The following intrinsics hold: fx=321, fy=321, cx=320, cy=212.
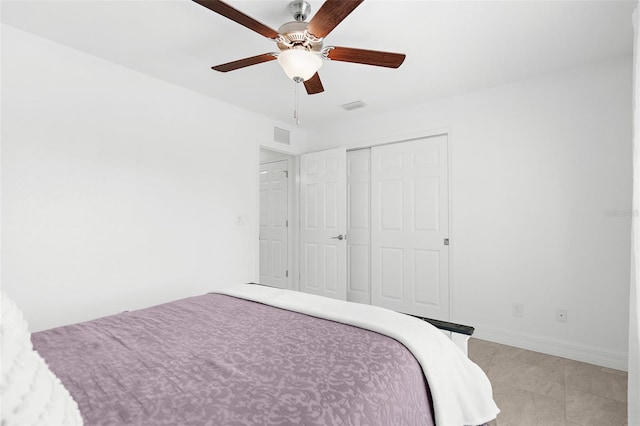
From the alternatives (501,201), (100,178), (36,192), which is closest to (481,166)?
(501,201)

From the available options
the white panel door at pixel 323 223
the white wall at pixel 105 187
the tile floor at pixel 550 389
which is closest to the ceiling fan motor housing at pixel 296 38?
the white wall at pixel 105 187

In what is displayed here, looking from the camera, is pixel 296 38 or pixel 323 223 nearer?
pixel 296 38

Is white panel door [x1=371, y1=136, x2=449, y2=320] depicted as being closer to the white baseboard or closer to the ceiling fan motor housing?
the white baseboard

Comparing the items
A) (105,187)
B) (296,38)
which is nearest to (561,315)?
(296,38)

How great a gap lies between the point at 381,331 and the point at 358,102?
2767 millimetres

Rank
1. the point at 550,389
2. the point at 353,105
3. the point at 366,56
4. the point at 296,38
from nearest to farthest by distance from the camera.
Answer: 1. the point at 296,38
2. the point at 366,56
3. the point at 550,389
4. the point at 353,105

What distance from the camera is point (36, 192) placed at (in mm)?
2256

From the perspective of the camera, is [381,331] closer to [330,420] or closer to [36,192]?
[330,420]

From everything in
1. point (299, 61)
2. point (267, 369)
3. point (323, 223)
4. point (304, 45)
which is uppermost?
point (304, 45)

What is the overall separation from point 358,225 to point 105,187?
9.05ft

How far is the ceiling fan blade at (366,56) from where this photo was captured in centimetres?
187

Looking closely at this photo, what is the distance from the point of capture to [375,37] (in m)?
2.29

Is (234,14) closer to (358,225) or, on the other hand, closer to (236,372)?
(236,372)

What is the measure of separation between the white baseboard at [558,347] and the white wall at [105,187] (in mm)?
2717
